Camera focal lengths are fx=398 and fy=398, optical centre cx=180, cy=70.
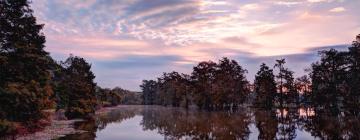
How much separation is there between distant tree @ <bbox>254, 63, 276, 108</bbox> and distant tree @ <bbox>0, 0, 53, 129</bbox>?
6626cm

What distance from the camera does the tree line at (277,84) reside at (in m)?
63.4

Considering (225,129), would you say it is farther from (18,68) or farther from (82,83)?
(82,83)

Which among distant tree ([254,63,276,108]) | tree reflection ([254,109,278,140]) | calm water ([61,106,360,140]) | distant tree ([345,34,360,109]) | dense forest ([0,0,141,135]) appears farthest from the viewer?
distant tree ([254,63,276,108])

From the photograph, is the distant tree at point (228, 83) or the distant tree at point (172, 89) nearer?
the distant tree at point (228, 83)

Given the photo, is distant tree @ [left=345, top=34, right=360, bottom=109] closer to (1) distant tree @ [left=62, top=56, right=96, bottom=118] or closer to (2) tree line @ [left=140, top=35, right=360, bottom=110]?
(2) tree line @ [left=140, top=35, right=360, bottom=110]

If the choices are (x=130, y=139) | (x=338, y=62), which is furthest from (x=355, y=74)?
(x=130, y=139)

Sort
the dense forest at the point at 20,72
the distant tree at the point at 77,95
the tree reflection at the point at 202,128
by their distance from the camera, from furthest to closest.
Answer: the distant tree at the point at 77,95 → the tree reflection at the point at 202,128 → the dense forest at the point at 20,72

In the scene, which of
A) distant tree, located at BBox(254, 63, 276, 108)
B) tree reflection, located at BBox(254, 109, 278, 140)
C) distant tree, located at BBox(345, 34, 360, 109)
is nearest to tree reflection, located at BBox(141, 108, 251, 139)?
tree reflection, located at BBox(254, 109, 278, 140)

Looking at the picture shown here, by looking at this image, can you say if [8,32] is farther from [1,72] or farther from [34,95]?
[34,95]

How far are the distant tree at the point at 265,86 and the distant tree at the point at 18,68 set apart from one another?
217 ft

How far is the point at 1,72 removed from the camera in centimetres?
3119

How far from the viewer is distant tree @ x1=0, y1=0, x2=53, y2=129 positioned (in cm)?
3038

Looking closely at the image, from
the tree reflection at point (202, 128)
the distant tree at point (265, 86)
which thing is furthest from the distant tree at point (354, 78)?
the distant tree at point (265, 86)

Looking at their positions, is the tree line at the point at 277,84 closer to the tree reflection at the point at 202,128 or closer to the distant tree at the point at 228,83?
the distant tree at the point at 228,83
